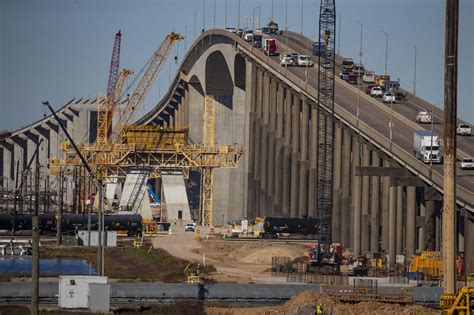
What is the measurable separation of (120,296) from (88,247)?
5106cm

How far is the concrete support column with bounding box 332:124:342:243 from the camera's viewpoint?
148875mm

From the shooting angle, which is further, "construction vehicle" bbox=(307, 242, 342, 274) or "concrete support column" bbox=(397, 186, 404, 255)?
"concrete support column" bbox=(397, 186, 404, 255)

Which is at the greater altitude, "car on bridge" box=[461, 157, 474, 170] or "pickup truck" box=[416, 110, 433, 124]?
"pickup truck" box=[416, 110, 433, 124]

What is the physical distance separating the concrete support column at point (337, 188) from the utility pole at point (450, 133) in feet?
291

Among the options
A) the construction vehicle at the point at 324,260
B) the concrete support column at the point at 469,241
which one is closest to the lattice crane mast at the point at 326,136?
the construction vehicle at the point at 324,260

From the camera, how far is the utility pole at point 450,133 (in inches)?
2288

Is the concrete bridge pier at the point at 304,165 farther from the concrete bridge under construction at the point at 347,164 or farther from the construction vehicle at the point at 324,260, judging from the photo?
the construction vehicle at the point at 324,260

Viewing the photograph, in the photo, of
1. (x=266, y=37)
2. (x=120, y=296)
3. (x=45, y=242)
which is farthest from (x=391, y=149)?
(x=266, y=37)

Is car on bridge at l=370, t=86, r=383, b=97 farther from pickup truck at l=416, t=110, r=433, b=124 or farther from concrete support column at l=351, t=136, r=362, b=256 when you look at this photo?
pickup truck at l=416, t=110, r=433, b=124

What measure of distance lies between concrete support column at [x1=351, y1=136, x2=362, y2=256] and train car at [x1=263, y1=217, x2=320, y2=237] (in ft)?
25.9

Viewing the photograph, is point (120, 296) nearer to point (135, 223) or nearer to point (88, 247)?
point (88, 247)

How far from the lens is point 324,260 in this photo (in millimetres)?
112938

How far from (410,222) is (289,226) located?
103ft

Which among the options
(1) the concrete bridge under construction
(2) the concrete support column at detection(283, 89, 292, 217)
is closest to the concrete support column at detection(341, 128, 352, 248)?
(1) the concrete bridge under construction
